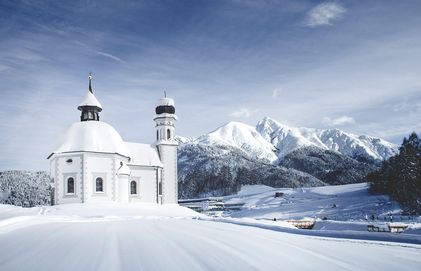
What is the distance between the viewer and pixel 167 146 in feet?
169

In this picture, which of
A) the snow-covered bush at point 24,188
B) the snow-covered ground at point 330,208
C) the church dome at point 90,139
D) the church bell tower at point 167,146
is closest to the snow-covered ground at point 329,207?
the snow-covered ground at point 330,208

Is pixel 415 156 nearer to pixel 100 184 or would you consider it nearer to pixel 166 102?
pixel 166 102

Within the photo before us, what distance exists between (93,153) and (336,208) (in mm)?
45023

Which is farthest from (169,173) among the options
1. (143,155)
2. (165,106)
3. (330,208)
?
(330,208)

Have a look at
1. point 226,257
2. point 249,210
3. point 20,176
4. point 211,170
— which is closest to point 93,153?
point 226,257

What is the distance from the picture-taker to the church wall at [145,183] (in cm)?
4675

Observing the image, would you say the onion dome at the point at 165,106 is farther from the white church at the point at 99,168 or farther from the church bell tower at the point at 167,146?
the white church at the point at 99,168

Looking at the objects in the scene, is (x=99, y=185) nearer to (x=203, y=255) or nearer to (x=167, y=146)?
(x=167, y=146)

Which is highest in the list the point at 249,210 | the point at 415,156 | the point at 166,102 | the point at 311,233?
the point at 166,102

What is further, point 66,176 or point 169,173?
point 169,173

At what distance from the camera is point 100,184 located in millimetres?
39719

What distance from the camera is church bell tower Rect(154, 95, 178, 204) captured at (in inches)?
1957

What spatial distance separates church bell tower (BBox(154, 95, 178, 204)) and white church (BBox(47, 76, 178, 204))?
136 mm

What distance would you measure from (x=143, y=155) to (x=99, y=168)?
10115mm
